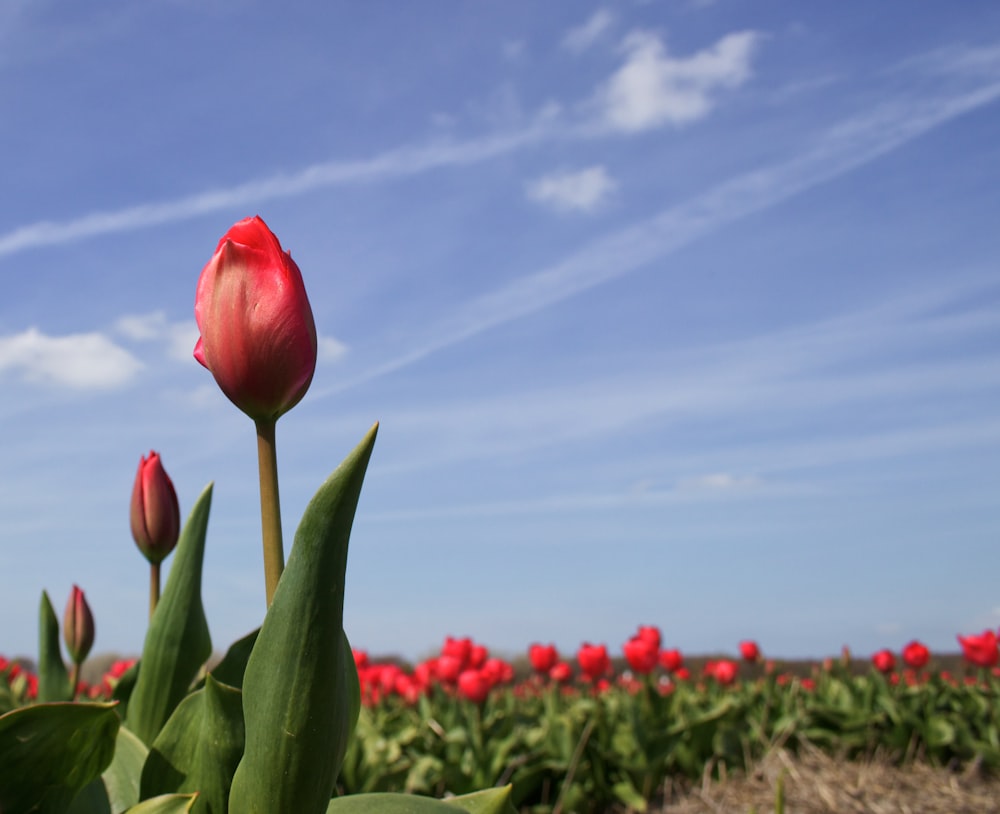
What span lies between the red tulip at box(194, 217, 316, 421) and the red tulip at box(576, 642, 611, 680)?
4.19 metres

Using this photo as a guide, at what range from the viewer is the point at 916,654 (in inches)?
248

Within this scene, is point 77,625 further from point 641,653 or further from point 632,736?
point 641,653

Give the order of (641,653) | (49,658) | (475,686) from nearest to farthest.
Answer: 1. (49,658)
2. (475,686)
3. (641,653)

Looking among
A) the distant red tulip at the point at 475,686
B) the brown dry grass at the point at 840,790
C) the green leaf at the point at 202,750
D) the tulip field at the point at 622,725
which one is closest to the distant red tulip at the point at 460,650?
the tulip field at the point at 622,725

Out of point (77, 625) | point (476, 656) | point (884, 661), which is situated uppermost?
point (77, 625)

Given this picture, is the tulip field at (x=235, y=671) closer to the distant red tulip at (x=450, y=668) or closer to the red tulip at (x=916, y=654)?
the distant red tulip at (x=450, y=668)

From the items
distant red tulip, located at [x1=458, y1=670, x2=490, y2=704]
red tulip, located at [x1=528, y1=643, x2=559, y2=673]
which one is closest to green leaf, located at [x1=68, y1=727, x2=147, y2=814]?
distant red tulip, located at [x1=458, y1=670, x2=490, y2=704]

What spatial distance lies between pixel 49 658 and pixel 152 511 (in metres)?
0.53

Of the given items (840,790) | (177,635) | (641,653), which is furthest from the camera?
(641,653)

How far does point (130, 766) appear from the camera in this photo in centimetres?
136

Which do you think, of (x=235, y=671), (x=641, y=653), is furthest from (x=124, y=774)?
(x=641, y=653)

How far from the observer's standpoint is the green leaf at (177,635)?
5.02 ft

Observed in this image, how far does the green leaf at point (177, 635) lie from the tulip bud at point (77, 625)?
2.49 ft

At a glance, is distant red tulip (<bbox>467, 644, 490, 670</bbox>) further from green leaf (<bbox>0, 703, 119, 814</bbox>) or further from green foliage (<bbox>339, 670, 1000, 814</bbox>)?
green leaf (<bbox>0, 703, 119, 814</bbox>)
